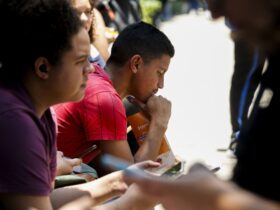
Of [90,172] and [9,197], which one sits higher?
[9,197]

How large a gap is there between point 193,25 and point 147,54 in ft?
52.6

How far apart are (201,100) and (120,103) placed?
14.7ft

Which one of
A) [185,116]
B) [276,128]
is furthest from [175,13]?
[276,128]

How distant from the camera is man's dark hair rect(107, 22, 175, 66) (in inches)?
128

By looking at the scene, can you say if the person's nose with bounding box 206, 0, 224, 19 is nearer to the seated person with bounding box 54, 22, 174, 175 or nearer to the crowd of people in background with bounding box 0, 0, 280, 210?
the crowd of people in background with bounding box 0, 0, 280, 210

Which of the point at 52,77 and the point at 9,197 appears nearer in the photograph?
the point at 9,197

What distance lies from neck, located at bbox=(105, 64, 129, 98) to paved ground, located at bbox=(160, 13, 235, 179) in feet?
1.55

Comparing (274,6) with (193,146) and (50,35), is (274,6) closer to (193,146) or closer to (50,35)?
(50,35)

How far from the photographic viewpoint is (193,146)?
18.0ft

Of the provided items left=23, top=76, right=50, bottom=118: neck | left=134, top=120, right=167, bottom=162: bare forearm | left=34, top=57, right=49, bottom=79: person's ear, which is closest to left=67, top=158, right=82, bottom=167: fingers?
left=134, top=120, right=167, bottom=162: bare forearm

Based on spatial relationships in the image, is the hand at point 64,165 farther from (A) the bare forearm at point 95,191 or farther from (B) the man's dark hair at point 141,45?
(B) the man's dark hair at point 141,45

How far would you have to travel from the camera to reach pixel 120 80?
10.6 feet

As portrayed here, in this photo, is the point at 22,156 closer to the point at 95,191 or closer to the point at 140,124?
the point at 95,191

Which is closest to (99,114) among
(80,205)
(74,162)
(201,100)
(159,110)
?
(74,162)
